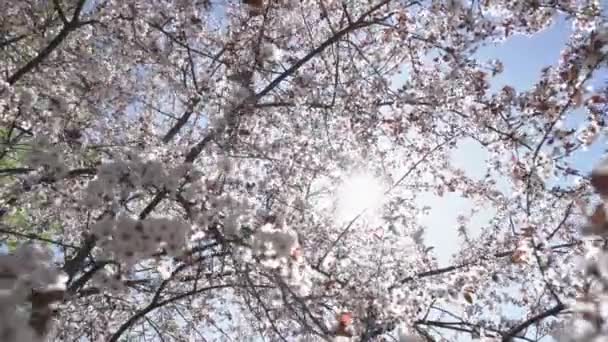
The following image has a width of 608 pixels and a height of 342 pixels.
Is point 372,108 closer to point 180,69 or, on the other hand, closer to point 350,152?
point 350,152

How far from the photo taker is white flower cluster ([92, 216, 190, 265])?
2930 mm

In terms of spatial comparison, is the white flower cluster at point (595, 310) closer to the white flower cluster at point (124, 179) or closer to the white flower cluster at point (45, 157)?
the white flower cluster at point (124, 179)

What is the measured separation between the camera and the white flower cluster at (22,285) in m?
1.36

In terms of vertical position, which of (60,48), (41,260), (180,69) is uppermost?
(60,48)

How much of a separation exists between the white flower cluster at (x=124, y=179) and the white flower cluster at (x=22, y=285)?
29.4 inches

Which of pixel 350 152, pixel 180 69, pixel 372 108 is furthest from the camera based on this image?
pixel 350 152

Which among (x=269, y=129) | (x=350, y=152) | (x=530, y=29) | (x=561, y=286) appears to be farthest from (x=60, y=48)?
(x=561, y=286)

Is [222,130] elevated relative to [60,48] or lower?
lower

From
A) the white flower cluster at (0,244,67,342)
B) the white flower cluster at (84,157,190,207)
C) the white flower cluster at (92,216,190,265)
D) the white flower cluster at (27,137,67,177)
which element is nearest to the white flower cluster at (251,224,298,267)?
the white flower cluster at (92,216,190,265)

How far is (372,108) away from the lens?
6.46m

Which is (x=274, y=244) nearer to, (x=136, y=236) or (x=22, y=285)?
(x=136, y=236)

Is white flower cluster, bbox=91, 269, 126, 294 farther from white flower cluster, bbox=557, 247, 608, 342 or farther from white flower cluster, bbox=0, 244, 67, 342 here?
white flower cluster, bbox=557, 247, 608, 342

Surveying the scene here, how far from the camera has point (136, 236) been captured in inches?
115

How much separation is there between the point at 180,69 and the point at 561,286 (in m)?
4.74
